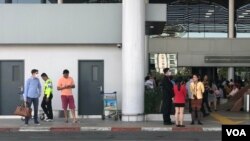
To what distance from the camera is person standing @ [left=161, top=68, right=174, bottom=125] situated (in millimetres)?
15070

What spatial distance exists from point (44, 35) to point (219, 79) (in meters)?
20.4

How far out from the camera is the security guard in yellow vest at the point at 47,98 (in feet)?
52.4

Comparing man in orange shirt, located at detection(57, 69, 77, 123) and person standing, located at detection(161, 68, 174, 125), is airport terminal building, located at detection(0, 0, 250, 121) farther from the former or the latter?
man in orange shirt, located at detection(57, 69, 77, 123)

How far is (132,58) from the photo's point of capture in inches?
642

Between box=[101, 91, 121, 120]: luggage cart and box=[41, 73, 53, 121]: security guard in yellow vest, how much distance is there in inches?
73.1

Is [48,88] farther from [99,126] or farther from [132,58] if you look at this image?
[132,58]

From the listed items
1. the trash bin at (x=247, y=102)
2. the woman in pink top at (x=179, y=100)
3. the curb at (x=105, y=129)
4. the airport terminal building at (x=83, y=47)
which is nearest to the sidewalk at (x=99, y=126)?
the curb at (x=105, y=129)

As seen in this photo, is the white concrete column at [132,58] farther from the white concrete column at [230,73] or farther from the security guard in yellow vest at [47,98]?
the white concrete column at [230,73]

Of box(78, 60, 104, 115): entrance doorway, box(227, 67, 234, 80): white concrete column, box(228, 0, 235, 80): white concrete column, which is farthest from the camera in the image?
box(228, 0, 235, 80): white concrete column

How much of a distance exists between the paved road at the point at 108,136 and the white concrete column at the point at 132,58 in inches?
118

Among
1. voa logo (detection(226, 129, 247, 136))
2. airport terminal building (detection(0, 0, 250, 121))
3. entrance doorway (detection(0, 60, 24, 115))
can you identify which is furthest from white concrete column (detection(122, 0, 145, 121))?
voa logo (detection(226, 129, 247, 136))

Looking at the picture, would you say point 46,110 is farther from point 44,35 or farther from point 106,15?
point 106,15

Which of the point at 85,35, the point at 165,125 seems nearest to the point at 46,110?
the point at 85,35

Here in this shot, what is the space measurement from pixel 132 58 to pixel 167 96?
1987mm
